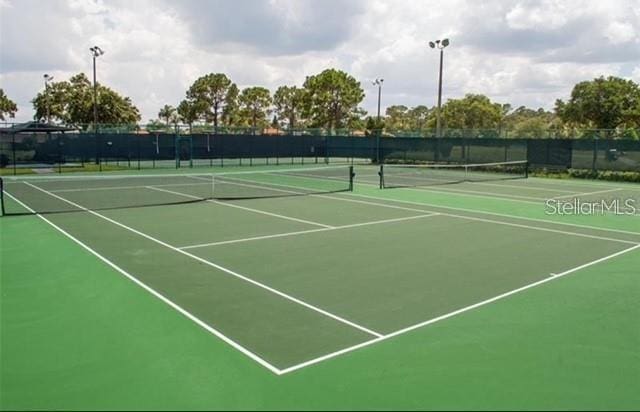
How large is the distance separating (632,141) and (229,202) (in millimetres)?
21401

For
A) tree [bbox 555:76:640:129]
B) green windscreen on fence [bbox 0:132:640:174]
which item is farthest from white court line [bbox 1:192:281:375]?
tree [bbox 555:76:640:129]

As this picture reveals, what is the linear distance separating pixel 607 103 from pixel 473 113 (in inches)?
936

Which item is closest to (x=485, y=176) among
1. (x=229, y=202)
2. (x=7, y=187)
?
(x=229, y=202)

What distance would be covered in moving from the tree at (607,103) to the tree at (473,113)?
19112 mm

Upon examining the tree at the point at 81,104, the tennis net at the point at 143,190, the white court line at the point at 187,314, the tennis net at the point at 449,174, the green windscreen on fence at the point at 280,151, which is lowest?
the white court line at the point at 187,314

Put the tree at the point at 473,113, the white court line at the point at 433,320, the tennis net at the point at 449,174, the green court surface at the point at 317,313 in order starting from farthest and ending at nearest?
the tree at the point at 473,113
the tennis net at the point at 449,174
the white court line at the point at 433,320
the green court surface at the point at 317,313

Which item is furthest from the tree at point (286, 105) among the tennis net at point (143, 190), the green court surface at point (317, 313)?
Result: the green court surface at point (317, 313)

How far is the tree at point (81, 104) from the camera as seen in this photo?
6016 cm

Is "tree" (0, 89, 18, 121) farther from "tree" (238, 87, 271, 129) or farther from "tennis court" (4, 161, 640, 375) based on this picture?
"tennis court" (4, 161, 640, 375)

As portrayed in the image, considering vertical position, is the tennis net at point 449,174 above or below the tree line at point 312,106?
below

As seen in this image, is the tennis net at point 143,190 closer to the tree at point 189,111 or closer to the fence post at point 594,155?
the fence post at point 594,155

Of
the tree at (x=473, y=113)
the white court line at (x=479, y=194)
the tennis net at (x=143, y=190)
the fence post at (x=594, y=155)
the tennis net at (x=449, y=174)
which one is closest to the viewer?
the tennis net at (x=143, y=190)

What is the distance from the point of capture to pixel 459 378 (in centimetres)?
489

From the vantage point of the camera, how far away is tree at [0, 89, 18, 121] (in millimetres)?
72312
